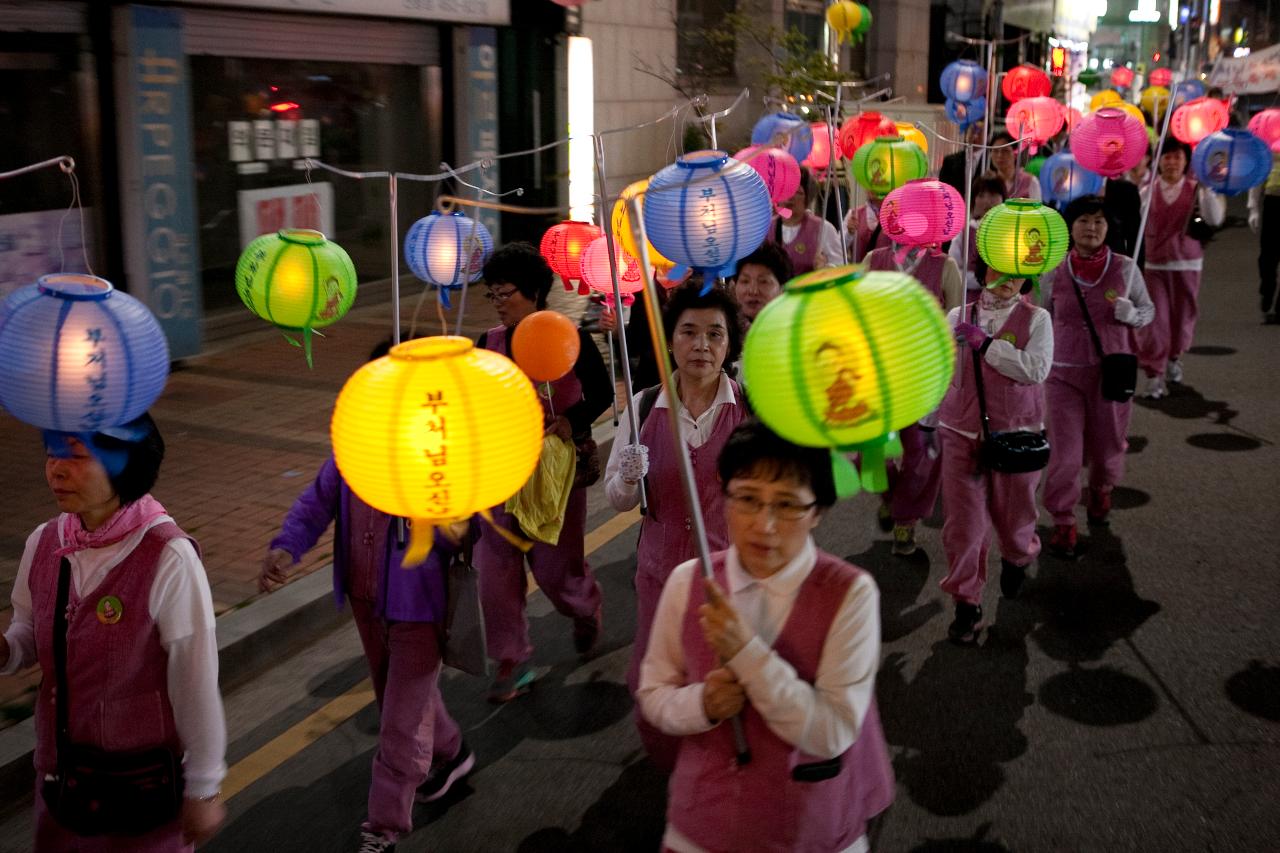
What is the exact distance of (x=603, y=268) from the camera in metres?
5.71

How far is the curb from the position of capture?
5.29 meters

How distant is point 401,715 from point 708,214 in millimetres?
1991

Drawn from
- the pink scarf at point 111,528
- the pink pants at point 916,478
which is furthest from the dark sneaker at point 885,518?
the pink scarf at point 111,528

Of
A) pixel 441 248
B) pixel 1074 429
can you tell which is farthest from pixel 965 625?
pixel 441 248

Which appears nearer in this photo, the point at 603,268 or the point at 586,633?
the point at 586,633

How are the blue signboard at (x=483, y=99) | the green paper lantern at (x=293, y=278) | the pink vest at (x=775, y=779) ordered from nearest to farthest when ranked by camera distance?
the pink vest at (x=775, y=779), the green paper lantern at (x=293, y=278), the blue signboard at (x=483, y=99)

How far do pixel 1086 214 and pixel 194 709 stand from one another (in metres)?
5.07

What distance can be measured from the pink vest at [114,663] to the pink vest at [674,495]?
1.66 metres

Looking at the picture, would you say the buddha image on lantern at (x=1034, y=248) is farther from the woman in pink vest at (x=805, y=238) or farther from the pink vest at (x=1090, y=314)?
the woman in pink vest at (x=805, y=238)

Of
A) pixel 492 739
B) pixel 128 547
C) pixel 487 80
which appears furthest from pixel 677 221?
pixel 487 80

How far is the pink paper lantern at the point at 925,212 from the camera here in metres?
6.08

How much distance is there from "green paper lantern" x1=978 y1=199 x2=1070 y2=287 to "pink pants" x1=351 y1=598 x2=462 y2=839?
2.93m

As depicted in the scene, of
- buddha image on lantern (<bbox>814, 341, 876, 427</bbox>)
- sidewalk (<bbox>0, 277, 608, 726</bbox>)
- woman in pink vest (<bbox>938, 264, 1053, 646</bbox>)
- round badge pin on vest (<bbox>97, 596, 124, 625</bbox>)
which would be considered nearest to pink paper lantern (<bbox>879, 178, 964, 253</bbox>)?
woman in pink vest (<bbox>938, 264, 1053, 646</bbox>)

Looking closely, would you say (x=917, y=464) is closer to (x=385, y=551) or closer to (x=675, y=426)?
(x=385, y=551)
